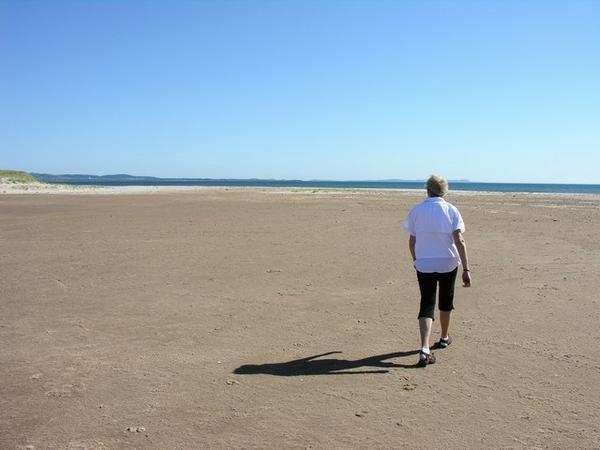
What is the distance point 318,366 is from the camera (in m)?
Answer: 5.30

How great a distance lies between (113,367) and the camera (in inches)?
203

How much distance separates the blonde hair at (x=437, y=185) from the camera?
573cm

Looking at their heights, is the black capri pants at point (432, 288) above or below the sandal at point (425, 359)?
above

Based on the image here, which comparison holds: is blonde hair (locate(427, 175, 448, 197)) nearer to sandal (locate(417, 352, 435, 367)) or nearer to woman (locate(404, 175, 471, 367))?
woman (locate(404, 175, 471, 367))

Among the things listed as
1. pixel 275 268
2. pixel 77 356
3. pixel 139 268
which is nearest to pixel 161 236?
pixel 139 268

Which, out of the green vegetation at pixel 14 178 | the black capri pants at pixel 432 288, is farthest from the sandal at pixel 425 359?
the green vegetation at pixel 14 178

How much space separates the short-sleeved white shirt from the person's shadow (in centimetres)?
106

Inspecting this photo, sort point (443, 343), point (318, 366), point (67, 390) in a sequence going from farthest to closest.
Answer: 1. point (443, 343)
2. point (318, 366)
3. point (67, 390)

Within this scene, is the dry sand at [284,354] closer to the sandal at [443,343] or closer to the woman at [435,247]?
the sandal at [443,343]

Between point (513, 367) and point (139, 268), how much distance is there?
7.25 m

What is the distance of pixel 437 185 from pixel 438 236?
57cm

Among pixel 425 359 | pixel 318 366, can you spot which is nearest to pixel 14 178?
pixel 318 366

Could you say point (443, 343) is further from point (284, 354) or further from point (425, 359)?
point (284, 354)

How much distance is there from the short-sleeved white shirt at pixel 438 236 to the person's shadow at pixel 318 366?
106 centimetres
